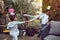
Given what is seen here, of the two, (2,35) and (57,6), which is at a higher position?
(57,6)

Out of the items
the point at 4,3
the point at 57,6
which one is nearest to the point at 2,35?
the point at 4,3

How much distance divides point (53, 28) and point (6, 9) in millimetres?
2912

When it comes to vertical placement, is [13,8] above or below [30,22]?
above

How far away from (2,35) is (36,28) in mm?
1425

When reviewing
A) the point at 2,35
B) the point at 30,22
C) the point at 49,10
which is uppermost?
the point at 49,10

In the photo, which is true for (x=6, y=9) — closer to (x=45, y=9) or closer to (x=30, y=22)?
(x=30, y=22)

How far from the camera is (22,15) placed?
24.5ft

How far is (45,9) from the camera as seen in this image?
7547 millimetres

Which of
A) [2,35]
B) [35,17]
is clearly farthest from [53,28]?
[2,35]

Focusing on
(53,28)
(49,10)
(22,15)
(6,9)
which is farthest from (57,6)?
(53,28)

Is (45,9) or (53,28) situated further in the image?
(45,9)

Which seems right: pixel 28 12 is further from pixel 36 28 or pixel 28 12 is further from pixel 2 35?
pixel 2 35

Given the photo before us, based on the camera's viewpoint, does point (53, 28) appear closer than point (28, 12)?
Yes

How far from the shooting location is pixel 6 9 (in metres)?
7.52
